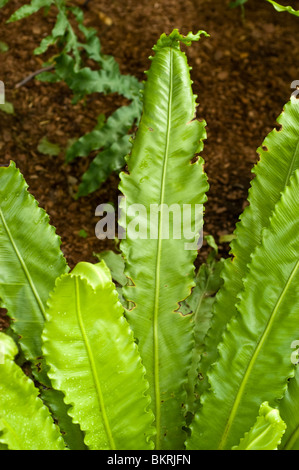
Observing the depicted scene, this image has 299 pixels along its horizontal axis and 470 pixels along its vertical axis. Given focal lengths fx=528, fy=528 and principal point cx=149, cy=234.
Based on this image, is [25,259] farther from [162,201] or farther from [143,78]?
[143,78]

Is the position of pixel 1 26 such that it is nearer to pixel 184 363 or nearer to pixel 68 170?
pixel 68 170

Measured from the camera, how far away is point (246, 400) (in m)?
0.91

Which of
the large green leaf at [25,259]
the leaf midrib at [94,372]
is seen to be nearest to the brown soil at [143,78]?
the large green leaf at [25,259]

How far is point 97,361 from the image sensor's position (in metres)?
0.81

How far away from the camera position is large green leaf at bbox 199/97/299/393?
938 mm

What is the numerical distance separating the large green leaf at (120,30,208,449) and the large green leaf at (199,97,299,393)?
68mm

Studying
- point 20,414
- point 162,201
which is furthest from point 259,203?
point 20,414

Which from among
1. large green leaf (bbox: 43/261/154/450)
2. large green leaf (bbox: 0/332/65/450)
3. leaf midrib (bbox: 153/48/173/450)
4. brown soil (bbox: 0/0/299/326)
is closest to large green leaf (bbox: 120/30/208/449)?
leaf midrib (bbox: 153/48/173/450)

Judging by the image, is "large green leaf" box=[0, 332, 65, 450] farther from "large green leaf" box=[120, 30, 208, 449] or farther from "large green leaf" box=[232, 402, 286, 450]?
"large green leaf" box=[232, 402, 286, 450]

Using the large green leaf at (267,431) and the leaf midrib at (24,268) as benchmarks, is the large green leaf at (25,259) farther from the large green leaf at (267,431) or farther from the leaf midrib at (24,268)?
the large green leaf at (267,431)

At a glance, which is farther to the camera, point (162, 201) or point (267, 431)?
point (162, 201)

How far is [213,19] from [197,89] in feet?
0.93

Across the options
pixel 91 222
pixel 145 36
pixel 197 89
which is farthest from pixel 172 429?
pixel 145 36

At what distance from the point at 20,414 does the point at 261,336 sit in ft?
1.33
